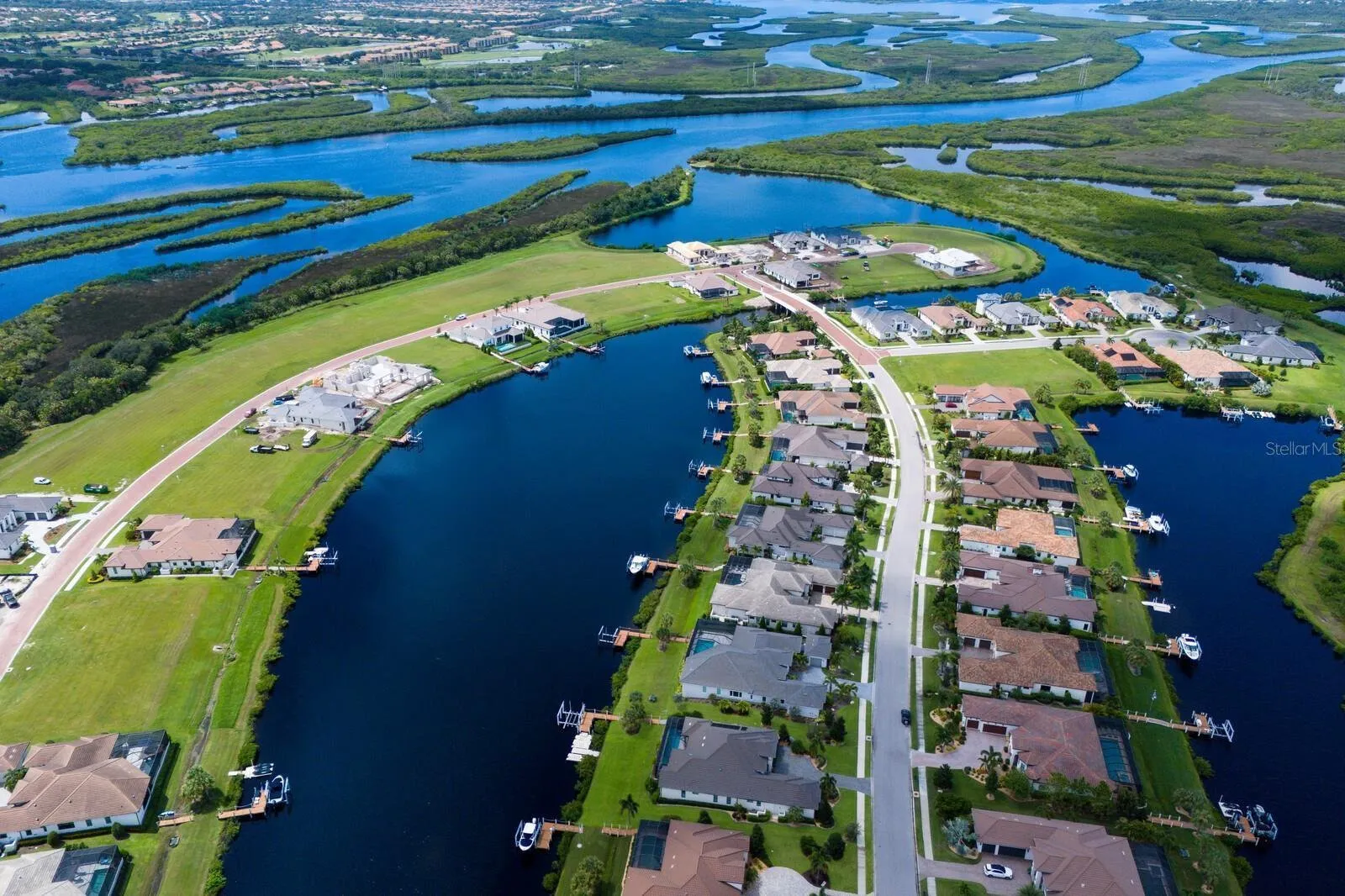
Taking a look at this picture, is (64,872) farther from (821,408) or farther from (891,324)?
(891,324)

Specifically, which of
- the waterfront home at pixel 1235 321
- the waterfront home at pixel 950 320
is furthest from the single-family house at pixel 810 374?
the waterfront home at pixel 1235 321

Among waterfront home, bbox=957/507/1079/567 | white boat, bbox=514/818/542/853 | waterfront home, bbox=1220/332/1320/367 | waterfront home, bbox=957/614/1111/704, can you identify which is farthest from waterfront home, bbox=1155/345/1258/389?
white boat, bbox=514/818/542/853

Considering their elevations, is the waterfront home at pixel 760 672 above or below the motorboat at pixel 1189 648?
above

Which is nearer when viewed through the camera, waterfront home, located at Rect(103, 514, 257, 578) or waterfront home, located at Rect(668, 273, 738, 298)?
waterfront home, located at Rect(103, 514, 257, 578)

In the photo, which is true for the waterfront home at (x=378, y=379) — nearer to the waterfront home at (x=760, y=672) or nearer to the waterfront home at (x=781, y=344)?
the waterfront home at (x=781, y=344)

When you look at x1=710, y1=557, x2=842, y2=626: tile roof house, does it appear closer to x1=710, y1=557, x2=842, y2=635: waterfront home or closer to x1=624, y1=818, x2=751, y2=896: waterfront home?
x1=710, y1=557, x2=842, y2=635: waterfront home


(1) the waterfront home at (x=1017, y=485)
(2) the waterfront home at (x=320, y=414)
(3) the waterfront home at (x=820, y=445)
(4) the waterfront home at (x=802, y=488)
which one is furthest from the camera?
(2) the waterfront home at (x=320, y=414)

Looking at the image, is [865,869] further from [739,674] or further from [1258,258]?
[1258,258]
